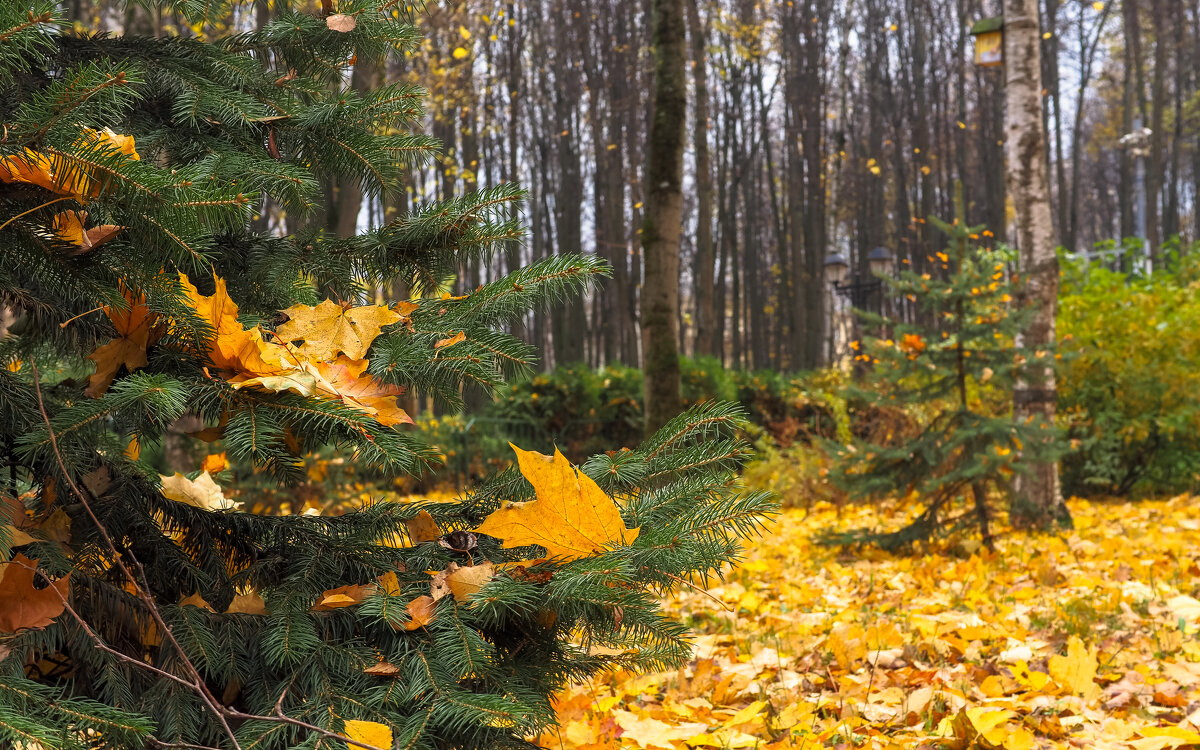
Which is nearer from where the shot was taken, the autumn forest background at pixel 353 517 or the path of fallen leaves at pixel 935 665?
the autumn forest background at pixel 353 517

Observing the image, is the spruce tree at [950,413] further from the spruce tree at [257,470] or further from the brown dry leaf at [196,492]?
the brown dry leaf at [196,492]

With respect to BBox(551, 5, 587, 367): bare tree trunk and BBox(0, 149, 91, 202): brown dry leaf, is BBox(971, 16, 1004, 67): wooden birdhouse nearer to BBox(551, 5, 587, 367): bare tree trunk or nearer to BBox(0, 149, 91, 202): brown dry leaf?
BBox(0, 149, 91, 202): brown dry leaf

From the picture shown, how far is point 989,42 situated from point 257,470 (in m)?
6.78

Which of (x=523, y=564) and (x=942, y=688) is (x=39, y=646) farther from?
(x=942, y=688)

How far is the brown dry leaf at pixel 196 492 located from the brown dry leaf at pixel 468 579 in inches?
20.4

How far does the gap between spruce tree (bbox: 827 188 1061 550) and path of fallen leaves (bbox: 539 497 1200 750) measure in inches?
21.9

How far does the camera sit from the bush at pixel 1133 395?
7.28 m

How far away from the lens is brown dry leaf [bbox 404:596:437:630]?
1.15 m

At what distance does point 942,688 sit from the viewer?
2.22 meters

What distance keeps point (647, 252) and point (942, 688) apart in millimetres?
4206

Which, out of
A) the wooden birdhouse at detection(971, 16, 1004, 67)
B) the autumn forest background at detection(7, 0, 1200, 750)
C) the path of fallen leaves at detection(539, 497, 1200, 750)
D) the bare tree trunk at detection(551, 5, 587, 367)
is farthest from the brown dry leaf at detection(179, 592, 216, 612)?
the bare tree trunk at detection(551, 5, 587, 367)

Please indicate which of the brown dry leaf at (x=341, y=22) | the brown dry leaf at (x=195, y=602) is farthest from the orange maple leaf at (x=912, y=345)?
the brown dry leaf at (x=195, y=602)

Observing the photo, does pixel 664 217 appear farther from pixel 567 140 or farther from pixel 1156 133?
pixel 1156 133

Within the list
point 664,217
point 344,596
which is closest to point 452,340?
point 344,596
